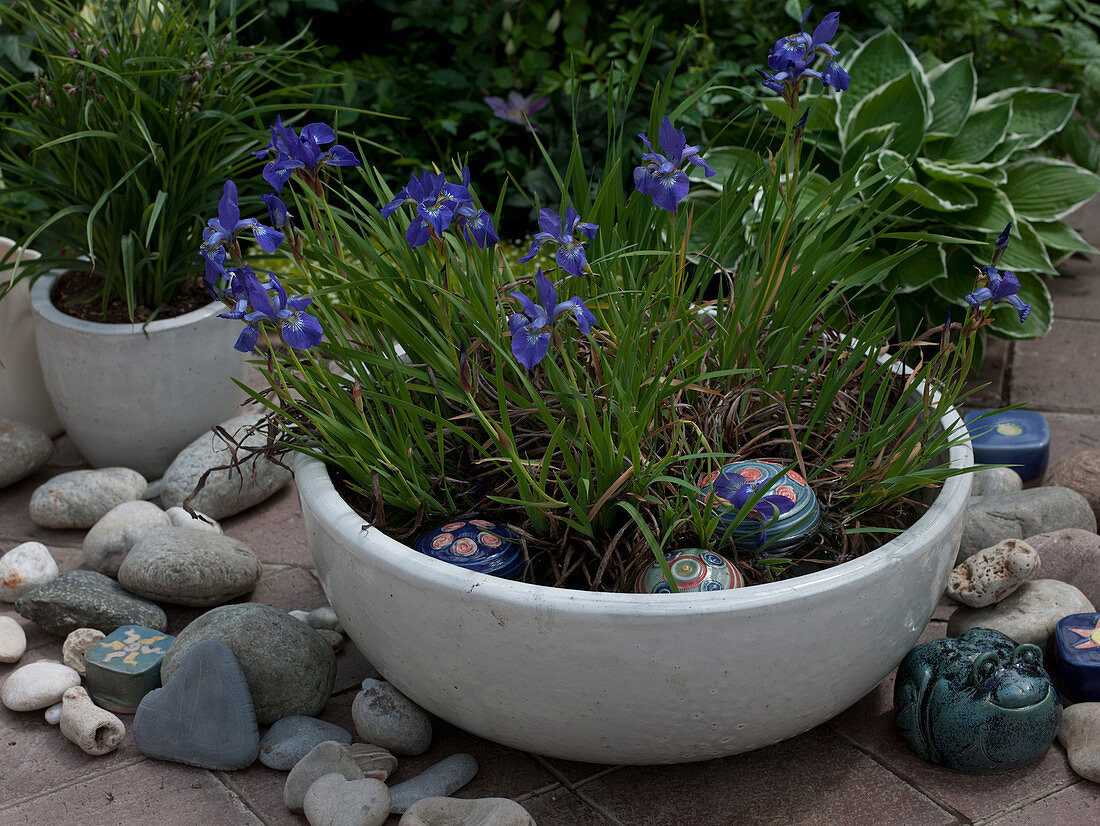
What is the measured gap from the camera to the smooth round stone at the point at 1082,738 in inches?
61.1

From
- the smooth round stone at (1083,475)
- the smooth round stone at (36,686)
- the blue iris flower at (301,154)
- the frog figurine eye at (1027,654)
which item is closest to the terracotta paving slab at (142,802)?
the smooth round stone at (36,686)

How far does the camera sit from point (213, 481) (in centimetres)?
230

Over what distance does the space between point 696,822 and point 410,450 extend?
2.19 ft

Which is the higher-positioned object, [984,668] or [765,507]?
[765,507]

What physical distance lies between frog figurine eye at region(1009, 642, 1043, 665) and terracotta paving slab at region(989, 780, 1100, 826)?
0.19 metres

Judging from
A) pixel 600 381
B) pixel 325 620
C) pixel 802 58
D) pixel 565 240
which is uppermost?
pixel 802 58

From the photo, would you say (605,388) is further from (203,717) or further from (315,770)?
(203,717)

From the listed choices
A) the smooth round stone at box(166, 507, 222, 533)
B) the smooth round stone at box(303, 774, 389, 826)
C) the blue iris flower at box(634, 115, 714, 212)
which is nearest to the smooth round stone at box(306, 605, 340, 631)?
the smooth round stone at box(166, 507, 222, 533)

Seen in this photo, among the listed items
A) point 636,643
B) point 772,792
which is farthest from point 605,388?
point 772,792

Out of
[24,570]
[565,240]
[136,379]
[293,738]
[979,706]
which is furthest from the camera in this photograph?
[136,379]

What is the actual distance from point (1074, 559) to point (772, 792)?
799 millimetres

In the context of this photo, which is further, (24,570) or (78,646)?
(24,570)

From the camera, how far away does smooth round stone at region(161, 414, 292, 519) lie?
Result: 7.59 ft

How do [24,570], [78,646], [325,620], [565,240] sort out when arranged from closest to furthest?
1. [565,240]
2. [78,646]
3. [325,620]
4. [24,570]
